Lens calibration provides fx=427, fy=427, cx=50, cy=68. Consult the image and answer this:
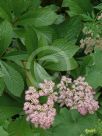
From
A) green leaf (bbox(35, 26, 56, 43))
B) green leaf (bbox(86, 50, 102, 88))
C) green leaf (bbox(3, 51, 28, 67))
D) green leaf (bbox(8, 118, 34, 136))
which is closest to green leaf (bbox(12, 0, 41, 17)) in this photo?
green leaf (bbox(35, 26, 56, 43))

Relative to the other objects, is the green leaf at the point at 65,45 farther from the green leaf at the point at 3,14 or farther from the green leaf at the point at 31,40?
the green leaf at the point at 3,14

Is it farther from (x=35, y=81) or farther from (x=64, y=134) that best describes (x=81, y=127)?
(x=35, y=81)

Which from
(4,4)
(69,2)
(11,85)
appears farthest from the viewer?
(69,2)

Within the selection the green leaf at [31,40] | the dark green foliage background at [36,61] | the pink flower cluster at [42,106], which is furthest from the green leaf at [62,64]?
the pink flower cluster at [42,106]

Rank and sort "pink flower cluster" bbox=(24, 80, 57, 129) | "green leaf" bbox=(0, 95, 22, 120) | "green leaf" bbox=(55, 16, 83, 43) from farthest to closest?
"green leaf" bbox=(55, 16, 83, 43)
"green leaf" bbox=(0, 95, 22, 120)
"pink flower cluster" bbox=(24, 80, 57, 129)

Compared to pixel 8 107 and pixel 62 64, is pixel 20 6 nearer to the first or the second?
Answer: pixel 62 64

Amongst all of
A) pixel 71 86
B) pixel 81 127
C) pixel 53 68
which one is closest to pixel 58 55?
pixel 53 68

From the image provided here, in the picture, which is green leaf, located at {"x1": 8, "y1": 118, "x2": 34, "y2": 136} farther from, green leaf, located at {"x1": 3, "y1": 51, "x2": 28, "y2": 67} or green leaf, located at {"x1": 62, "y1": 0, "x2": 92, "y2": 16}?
green leaf, located at {"x1": 62, "y1": 0, "x2": 92, "y2": 16}
